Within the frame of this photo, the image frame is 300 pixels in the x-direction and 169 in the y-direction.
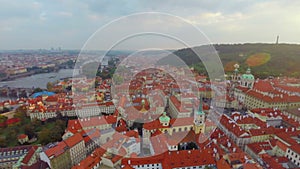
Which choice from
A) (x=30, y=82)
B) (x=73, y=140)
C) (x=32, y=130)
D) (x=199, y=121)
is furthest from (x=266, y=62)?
(x=30, y=82)

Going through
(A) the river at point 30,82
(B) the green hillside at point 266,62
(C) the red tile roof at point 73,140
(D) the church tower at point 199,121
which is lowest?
(A) the river at point 30,82

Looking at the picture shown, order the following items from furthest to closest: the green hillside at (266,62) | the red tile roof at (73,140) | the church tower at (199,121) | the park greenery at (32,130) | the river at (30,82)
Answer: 1. the river at (30,82)
2. the green hillside at (266,62)
3. the park greenery at (32,130)
4. the church tower at (199,121)
5. the red tile roof at (73,140)

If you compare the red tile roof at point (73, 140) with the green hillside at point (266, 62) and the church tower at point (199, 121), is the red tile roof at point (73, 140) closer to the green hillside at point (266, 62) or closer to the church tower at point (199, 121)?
the church tower at point (199, 121)

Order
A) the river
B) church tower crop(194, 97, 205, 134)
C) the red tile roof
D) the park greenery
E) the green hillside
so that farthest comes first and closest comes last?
the river → the green hillside → the park greenery → church tower crop(194, 97, 205, 134) → the red tile roof

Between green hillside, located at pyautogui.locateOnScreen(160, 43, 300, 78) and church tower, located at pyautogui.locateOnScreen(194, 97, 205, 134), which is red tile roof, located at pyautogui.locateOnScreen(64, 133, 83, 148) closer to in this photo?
church tower, located at pyautogui.locateOnScreen(194, 97, 205, 134)

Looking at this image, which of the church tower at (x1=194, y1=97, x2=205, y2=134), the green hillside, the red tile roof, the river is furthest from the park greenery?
the green hillside

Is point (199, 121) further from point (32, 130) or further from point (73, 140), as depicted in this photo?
point (32, 130)

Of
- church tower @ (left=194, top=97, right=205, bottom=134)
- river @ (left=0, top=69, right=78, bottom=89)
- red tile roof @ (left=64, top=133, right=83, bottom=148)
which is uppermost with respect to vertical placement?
church tower @ (left=194, top=97, right=205, bottom=134)

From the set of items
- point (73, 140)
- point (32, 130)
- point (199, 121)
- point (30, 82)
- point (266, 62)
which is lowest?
point (30, 82)

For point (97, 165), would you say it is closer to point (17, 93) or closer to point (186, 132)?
point (186, 132)

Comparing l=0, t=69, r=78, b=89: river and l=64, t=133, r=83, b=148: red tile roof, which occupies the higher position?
l=64, t=133, r=83, b=148: red tile roof

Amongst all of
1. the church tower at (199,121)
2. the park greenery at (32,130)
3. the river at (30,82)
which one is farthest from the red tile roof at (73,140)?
the river at (30,82)

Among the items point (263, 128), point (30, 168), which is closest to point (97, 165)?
point (30, 168)
